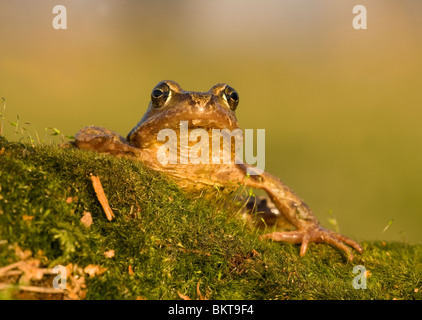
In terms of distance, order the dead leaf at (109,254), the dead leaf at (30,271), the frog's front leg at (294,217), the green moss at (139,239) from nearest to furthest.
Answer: the dead leaf at (30,271), the green moss at (139,239), the dead leaf at (109,254), the frog's front leg at (294,217)

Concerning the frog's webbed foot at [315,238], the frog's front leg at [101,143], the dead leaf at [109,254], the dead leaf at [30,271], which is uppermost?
the frog's front leg at [101,143]

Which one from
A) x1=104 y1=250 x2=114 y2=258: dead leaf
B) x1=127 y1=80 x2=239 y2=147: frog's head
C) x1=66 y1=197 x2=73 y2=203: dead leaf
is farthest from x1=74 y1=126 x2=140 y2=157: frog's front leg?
x1=104 y1=250 x2=114 y2=258: dead leaf

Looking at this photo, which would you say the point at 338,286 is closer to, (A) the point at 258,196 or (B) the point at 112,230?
(B) the point at 112,230

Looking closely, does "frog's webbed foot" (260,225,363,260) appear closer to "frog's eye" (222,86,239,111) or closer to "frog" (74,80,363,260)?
"frog" (74,80,363,260)

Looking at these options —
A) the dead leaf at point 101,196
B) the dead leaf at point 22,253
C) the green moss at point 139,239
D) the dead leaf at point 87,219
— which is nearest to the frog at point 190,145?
the green moss at point 139,239

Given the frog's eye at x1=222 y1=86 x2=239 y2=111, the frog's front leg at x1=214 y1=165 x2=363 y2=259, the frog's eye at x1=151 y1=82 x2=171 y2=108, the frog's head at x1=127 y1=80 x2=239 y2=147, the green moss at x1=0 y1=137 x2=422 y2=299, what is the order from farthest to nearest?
the frog's front leg at x1=214 y1=165 x2=363 y2=259, the frog's eye at x1=222 y1=86 x2=239 y2=111, the frog's eye at x1=151 y1=82 x2=171 y2=108, the frog's head at x1=127 y1=80 x2=239 y2=147, the green moss at x1=0 y1=137 x2=422 y2=299

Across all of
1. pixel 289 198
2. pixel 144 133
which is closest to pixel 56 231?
pixel 144 133

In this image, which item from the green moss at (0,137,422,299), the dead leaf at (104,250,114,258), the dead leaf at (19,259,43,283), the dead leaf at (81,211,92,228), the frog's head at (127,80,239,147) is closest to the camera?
the dead leaf at (19,259,43,283)

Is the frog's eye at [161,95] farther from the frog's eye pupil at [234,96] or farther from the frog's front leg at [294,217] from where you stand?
the frog's front leg at [294,217]
